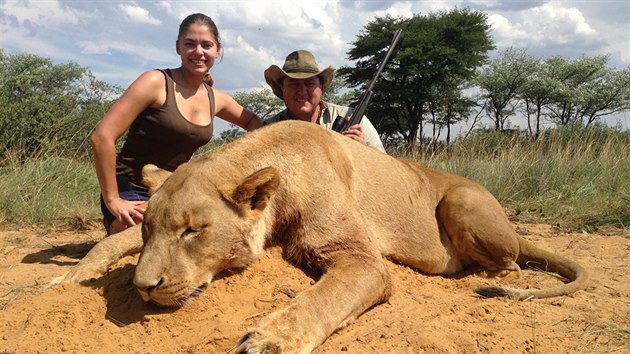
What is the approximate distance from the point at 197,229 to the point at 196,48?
8.57ft

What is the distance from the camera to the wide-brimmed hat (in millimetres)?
6180

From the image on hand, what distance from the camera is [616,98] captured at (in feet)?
106

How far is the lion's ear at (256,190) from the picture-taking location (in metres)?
3.40

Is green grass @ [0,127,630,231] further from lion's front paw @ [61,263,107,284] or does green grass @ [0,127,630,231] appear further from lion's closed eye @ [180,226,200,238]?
lion's closed eye @ [180,226,200,238]

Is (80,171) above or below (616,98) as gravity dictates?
below

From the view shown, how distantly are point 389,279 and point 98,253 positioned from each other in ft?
6.93

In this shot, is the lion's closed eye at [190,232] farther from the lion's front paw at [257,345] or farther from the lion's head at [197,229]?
the lion's front paw at [257,345]

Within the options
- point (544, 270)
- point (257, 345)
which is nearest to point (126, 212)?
point (257, 345)

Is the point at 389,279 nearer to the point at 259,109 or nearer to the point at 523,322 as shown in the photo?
the point at 523,322

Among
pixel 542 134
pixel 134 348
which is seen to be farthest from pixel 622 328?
pixel 542 134

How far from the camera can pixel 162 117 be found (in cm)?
527

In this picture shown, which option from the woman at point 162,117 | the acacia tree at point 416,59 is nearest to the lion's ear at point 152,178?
the woman at point 162,117

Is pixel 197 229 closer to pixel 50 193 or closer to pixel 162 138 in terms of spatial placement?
pixel 162 138

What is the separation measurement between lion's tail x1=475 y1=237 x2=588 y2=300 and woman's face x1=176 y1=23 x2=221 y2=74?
3203mm
